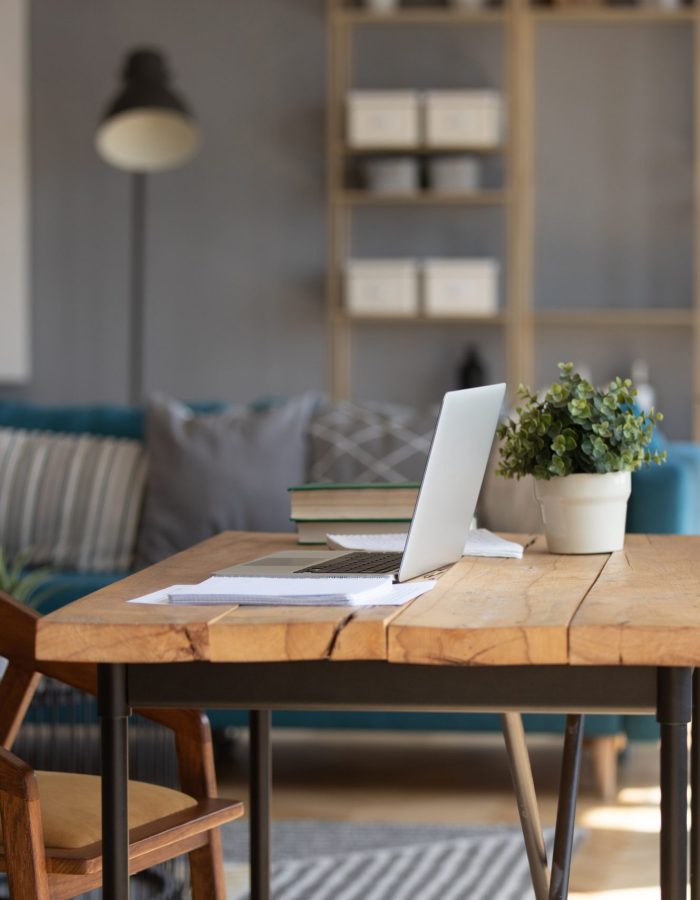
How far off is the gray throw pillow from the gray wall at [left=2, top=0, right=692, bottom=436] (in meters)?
1.78

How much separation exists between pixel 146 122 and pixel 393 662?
159 inches

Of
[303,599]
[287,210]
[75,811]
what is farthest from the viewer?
[287,210]

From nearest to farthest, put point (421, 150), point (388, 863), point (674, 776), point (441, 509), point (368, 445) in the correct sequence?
1. point (674, 776)
2. point (441, 509)
3. point (388, 863)
4. point (368, 445)
5. point (421, 150)

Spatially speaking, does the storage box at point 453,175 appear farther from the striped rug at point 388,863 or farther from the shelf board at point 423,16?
the striped rug at point 388,863

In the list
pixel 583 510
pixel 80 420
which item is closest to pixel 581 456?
pixel 583 510

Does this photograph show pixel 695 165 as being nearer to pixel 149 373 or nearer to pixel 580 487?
pixel 149 373

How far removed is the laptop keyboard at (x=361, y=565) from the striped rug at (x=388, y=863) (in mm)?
1121

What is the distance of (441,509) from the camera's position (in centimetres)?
141

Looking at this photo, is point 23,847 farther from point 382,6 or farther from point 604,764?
point 382,6

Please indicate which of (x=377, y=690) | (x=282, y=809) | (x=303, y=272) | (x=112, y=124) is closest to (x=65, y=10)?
(x=112, y=124)

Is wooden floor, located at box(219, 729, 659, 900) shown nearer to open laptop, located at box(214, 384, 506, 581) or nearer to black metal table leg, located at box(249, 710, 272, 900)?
black metal table leg, located at box(249, 710, 272, 900)

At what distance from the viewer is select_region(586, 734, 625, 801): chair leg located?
10.1 ft

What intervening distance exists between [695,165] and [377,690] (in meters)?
4.40

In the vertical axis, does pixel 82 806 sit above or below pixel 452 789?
above
